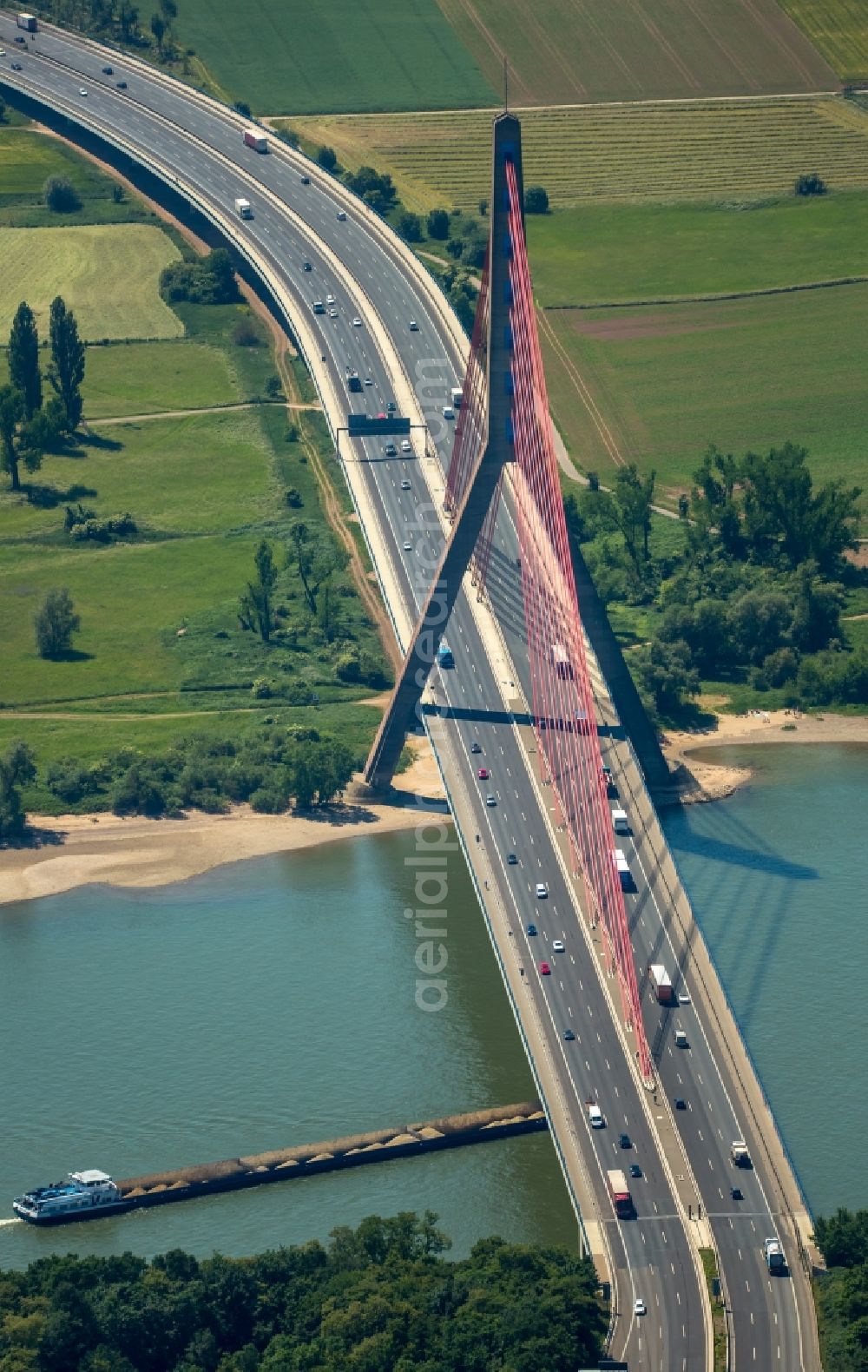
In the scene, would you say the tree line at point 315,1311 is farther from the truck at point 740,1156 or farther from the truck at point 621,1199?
the truck at point 740,1156

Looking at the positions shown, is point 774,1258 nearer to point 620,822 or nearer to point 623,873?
point 623,873

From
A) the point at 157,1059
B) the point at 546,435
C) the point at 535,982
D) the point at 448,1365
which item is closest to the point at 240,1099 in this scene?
the point at 157,1059

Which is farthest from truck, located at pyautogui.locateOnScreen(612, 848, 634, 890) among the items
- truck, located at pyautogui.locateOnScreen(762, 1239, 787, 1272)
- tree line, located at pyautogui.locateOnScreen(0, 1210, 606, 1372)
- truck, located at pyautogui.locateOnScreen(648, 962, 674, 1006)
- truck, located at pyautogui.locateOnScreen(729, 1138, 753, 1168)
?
tree line, located at pyautogui.locateOnScreen(0, 1210, 606, 1372)

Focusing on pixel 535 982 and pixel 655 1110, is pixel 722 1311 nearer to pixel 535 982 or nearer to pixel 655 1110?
pixel 655 1110

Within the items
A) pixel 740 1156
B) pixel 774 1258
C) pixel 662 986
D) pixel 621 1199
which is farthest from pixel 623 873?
pixel 774 1258

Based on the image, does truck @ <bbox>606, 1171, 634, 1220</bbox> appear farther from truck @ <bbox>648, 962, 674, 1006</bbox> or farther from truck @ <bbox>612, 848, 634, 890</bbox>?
truck @ <bbox>612, 848, 634, 890</bbox>

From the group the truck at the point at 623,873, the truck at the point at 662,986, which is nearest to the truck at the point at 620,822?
the truck at the point at 623,873
